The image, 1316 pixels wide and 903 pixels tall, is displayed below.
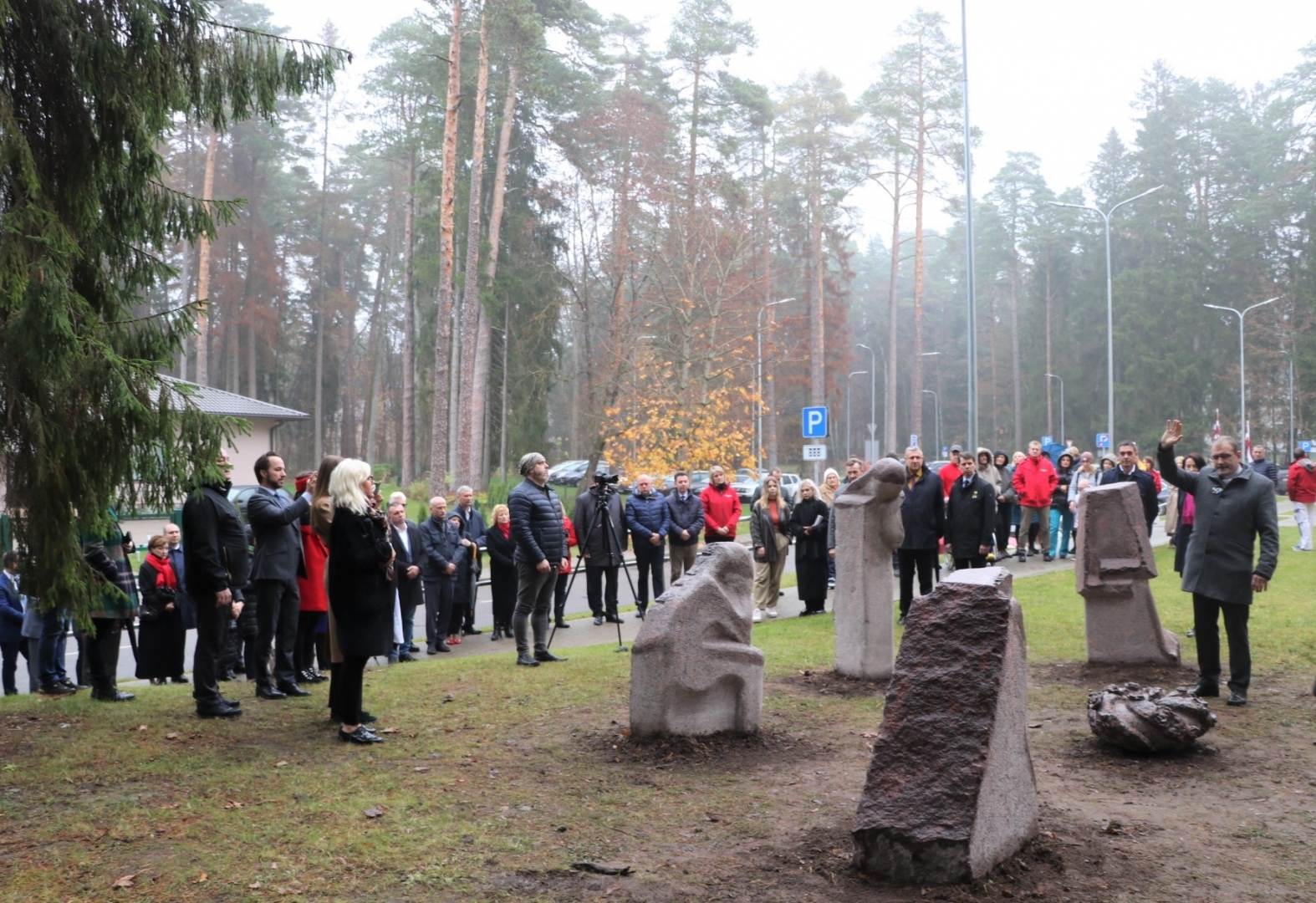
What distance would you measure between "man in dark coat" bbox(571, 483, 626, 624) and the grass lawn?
372 centimetres

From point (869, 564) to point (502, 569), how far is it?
16.3ft

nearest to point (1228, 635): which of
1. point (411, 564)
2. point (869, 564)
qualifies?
point (869, 564)

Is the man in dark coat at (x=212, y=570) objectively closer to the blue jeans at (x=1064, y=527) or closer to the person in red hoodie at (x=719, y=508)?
the person in red hoodie at (x=719, y=508)

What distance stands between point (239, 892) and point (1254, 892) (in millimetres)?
4056

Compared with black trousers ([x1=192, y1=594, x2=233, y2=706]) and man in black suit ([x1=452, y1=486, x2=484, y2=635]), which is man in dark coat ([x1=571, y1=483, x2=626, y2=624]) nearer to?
man in black suit ([x1=452, y1=486, x2=484, y2=635])

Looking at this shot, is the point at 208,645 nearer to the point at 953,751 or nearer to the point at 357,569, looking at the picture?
the point at 357,569

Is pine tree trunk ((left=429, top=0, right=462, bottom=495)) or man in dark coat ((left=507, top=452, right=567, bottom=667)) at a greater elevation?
pine tree trunk ((left=429, top=0, right=462, bottom=495))

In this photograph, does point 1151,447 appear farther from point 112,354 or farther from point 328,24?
point 112,354

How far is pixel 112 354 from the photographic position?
19.9ft

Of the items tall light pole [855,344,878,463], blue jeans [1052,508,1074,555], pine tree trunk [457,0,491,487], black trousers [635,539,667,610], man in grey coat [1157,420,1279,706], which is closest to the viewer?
man in grey coat [1157,420,1279,706]

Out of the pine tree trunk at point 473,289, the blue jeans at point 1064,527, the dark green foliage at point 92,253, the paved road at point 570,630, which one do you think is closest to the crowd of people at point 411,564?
the paved road at point 570,630

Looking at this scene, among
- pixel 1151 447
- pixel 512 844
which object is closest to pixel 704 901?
pixel 512 844

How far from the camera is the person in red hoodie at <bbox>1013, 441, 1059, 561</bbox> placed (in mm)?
17406

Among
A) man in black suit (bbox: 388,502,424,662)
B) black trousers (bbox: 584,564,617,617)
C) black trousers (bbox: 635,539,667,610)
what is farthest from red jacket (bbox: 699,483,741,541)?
man in black suit (bbox: 388,502,424,662)
